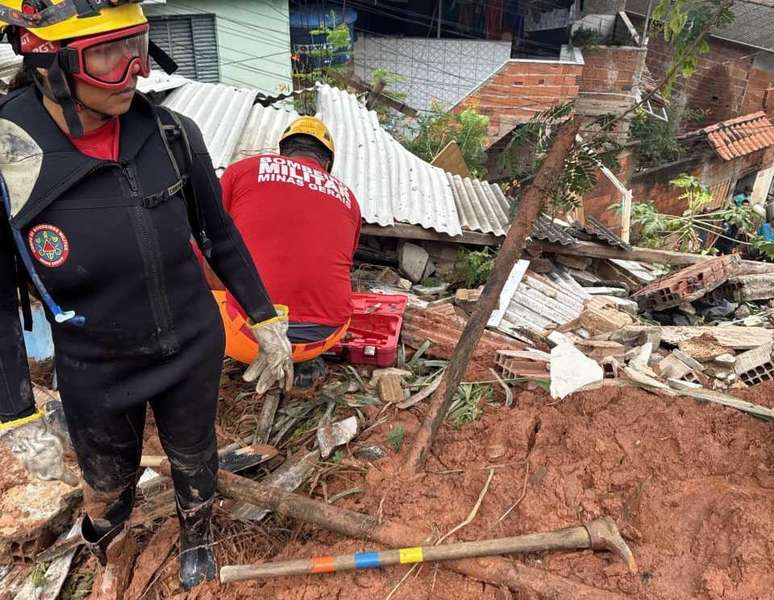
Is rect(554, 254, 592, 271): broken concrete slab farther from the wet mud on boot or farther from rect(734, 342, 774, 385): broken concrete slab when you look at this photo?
the wet mud on boot

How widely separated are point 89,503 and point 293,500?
883 millimetres

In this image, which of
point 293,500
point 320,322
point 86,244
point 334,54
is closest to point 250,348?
point 320,322

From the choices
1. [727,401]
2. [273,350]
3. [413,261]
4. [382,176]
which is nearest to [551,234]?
[413,261]

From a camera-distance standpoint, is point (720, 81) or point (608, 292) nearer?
point (608, 292)

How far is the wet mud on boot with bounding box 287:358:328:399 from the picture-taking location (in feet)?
12.6

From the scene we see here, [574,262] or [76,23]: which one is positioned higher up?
[76,23]

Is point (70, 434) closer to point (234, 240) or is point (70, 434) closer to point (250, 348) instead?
point (234, 240)

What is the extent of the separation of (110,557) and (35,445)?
2.70ft

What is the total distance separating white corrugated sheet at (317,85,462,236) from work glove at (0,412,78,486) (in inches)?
143

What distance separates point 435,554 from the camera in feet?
8.03

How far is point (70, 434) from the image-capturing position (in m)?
2.26

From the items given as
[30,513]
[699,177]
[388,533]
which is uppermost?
[388,533]

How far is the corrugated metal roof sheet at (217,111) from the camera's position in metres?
5.91

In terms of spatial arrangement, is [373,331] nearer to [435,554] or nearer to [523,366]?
[523,366]
